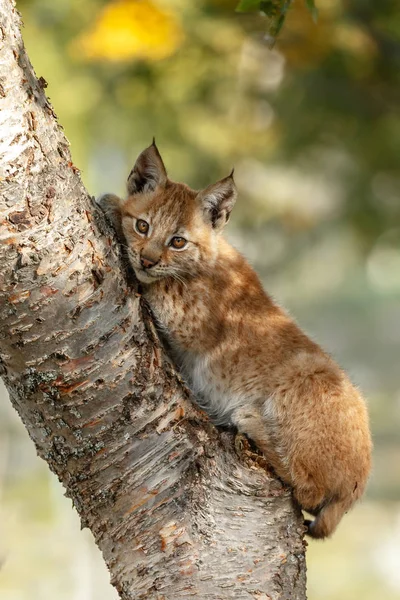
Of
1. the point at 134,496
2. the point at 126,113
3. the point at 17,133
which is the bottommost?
the point at 134,496

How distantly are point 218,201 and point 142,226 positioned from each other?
413mm

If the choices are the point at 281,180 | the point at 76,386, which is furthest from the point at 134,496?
the point at 281,180

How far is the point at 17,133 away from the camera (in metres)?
2.37

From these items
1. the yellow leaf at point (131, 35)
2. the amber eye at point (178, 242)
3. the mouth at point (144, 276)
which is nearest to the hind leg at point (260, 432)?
the mouth at point (144, 276)

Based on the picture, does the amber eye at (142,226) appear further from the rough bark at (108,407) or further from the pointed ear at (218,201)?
the rough bark at (108,407)

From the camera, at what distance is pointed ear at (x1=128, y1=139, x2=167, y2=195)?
3779 millimetres

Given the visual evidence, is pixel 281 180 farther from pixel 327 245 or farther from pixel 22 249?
pixel 22 249

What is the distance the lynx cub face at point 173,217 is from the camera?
3.72m

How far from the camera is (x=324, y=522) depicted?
3.54 m

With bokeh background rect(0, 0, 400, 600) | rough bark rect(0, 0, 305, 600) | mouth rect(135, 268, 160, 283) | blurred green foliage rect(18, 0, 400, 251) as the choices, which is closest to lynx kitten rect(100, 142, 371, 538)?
mouth rect(135, 268, 160, 283)

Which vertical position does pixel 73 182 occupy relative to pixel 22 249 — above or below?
above

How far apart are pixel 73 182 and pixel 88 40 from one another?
17.8ft

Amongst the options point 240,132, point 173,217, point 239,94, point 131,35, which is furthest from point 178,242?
point 239,94

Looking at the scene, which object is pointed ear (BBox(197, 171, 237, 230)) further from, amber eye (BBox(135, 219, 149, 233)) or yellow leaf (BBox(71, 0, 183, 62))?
yellow leaf (BBox(71, 0, 183, 62))
